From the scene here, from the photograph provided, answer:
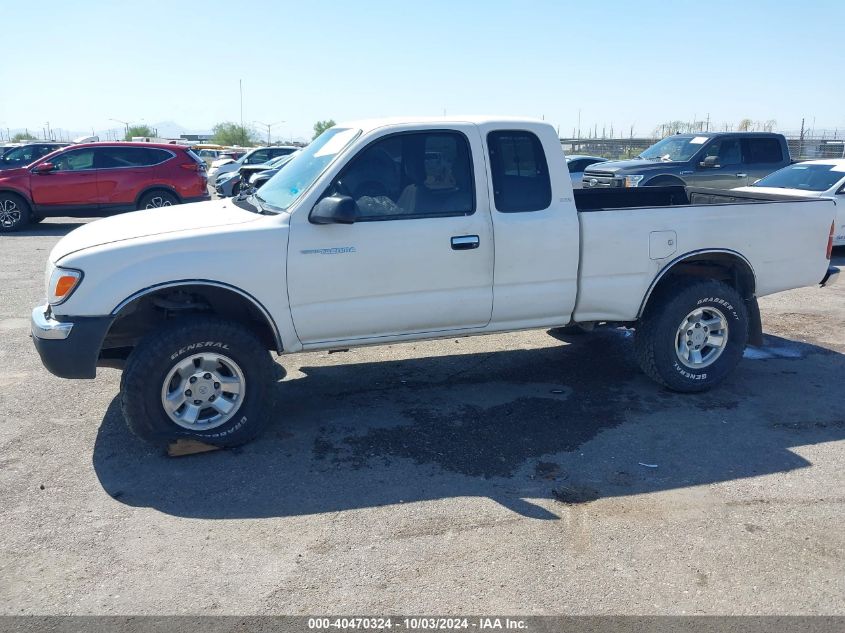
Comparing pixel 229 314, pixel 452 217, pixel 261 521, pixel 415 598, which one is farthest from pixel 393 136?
pixel 415 598

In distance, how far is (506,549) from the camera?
379 cm

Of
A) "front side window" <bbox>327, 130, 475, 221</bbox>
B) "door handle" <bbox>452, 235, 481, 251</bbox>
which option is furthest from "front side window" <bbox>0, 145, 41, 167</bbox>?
"door handle" <bbox>452, 235, 481, 251</bbox>

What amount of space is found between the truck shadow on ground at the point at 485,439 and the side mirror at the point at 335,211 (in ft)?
4.79

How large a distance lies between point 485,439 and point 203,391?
187 cm

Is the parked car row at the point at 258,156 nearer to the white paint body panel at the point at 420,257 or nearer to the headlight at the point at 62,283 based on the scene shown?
the white paint body panel at the point at 420,257

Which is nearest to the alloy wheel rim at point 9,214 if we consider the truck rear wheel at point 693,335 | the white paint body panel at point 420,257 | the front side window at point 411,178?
the white paint body panel at point 420,257

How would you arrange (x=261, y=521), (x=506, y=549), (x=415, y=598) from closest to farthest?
1. (x=415, y=598)
2. (x=506, y=549)
3. (x=261, y=521)

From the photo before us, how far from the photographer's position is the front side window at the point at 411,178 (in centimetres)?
504

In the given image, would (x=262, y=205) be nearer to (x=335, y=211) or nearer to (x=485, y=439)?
(x=335, y=211)

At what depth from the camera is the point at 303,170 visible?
535cm

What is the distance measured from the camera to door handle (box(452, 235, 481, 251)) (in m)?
5.12

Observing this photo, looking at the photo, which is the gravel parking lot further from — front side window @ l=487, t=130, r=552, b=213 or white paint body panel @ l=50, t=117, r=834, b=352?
front side window @ l=487, t=130, r=552, b=213

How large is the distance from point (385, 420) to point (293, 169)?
1.94 meters

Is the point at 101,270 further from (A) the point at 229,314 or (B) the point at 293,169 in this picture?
(B) the point at 293,169
